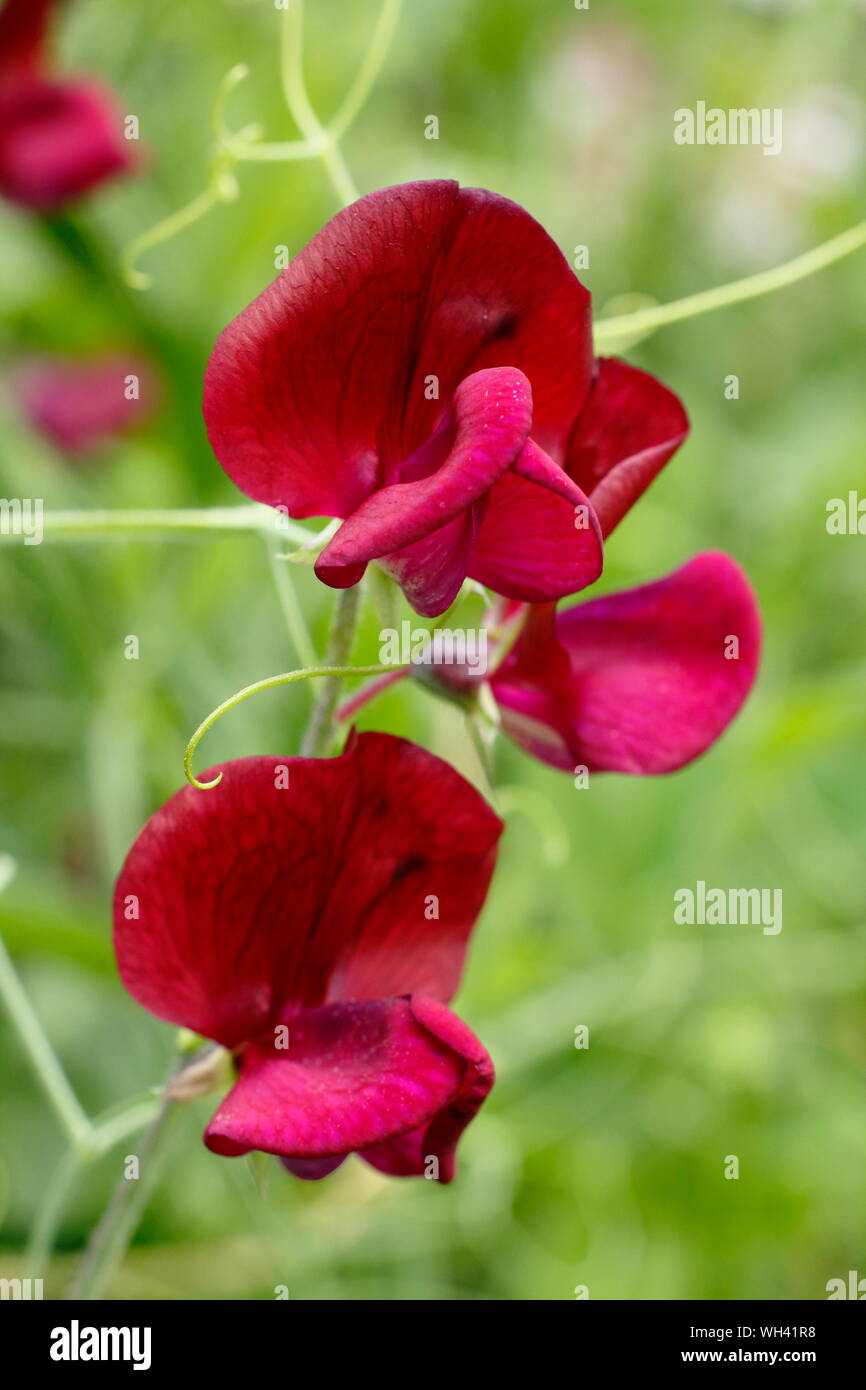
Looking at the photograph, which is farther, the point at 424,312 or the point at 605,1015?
the point at 605,1015

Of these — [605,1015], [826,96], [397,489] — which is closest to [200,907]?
[397,489]

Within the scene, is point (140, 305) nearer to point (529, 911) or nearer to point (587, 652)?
point (529, 911)

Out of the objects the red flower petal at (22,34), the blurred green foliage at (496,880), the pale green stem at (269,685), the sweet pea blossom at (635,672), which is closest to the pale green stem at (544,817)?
the blurred green foliage at (496,880)
